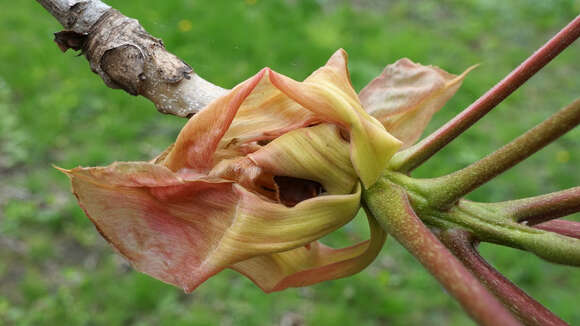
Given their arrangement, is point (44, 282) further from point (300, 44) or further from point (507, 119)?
point (507, 119)

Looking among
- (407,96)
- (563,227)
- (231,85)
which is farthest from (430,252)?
(231,85)

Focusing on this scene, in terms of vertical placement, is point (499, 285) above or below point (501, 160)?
below

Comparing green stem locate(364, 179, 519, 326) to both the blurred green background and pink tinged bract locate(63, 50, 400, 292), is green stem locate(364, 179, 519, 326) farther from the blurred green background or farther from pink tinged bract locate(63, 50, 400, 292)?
the blurred green background

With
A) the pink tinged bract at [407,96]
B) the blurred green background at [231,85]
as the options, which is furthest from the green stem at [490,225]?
the blurred green background at [231,85]

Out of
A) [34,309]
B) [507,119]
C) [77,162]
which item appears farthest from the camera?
[507,119]

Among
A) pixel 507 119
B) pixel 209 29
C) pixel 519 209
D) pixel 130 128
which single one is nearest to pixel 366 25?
pixel 507 119

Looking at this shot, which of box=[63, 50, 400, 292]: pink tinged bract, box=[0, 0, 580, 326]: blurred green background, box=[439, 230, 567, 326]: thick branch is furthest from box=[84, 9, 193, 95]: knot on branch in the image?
box=[0, 0, 580, 326]: blurred green background

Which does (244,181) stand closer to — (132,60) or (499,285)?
(132,60)
